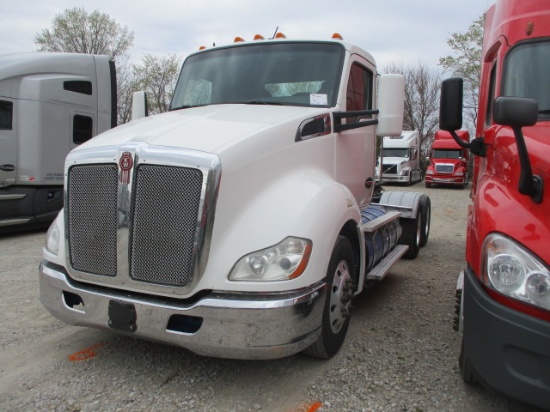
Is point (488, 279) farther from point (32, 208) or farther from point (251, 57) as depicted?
point (32, 208)

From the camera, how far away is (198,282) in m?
2.81

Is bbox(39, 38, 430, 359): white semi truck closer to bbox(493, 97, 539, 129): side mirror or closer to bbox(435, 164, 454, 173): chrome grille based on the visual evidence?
bbox(493, 97, 539, 129): side mirror

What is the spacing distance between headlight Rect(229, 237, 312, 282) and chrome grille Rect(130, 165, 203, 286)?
32 centimetres

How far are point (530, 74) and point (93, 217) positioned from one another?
10.4ft

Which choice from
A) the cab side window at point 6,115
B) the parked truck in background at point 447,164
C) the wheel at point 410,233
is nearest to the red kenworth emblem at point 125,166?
the wheel at point 410,233

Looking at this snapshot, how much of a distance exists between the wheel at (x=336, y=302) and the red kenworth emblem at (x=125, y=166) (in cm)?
147

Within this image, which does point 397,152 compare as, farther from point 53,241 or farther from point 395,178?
point 53,241

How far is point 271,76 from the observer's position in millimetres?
4219

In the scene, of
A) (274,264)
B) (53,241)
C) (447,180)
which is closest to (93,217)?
(53,241)

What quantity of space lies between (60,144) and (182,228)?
24.9 ft

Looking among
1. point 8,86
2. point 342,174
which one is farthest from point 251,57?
point 8,86

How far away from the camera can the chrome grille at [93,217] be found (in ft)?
9.97

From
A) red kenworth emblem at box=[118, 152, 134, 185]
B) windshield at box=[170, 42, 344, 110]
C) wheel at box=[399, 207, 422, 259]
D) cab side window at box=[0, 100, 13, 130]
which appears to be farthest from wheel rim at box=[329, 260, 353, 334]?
cab side window at box=[0, 100, 13, 130]

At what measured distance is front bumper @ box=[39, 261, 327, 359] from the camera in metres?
2.72
